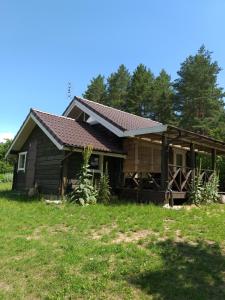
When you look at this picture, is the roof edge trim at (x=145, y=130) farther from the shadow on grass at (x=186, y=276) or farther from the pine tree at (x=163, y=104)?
the pine tree at (x=163, y=104)

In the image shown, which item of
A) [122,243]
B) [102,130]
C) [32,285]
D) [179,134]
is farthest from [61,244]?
[102,130]

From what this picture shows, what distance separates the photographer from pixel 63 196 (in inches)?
491

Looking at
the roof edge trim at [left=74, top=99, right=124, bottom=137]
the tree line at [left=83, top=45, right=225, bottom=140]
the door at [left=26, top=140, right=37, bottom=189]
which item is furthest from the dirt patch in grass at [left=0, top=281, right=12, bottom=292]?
the tree line at [left=83, top=45, right=225, bottom=140]

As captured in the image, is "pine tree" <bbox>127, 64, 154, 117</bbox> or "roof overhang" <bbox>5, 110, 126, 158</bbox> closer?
"roof overhang" <bbox>5, 110, 126, 158</bbox>

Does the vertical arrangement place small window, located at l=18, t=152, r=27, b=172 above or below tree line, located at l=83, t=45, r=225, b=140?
below

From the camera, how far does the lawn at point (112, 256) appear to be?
500 cm

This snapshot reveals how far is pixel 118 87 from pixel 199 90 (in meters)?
12.9

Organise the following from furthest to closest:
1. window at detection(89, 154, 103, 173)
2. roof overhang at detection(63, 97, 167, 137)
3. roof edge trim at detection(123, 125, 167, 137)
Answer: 1. window at detection(89, 154, 103, 173)
2. roof overhang at detection(63, 97, 167, 137)
3. roof edge trim at detection(123, 125, 167, 137)

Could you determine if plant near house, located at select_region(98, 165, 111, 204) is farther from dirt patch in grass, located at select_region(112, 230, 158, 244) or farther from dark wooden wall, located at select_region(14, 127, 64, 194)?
dirt patch in grass, located at select_region(112, 230, 158, 244)

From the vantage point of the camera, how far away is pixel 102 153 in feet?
44.9

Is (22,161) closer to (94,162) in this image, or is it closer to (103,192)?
(94,162)

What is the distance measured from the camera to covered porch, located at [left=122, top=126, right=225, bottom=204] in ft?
40.3

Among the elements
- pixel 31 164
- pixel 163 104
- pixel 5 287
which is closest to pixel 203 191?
pixel 31 164

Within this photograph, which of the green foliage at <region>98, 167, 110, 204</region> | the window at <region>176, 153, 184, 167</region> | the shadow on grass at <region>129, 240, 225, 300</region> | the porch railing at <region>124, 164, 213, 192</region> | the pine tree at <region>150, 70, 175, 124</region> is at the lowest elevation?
the shadow on grass at <region>129, 240, 225, 300</region>
